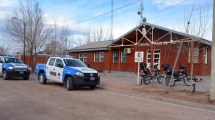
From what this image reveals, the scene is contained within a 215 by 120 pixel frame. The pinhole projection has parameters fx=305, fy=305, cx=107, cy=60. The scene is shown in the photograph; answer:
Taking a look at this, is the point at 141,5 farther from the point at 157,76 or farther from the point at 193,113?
the point at 193,113

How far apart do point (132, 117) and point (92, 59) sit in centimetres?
2833

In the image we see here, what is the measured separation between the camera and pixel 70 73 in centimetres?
1652

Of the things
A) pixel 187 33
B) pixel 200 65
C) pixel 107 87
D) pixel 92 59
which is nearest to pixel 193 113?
pixel 107 87

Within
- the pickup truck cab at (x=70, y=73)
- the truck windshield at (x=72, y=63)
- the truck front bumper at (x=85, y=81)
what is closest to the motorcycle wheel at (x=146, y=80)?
the pickup truck cab at (x=70, y=73)

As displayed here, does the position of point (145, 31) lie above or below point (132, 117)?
above

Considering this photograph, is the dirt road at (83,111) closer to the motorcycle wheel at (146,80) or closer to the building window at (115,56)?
the motorcycle wheel at (146,80)

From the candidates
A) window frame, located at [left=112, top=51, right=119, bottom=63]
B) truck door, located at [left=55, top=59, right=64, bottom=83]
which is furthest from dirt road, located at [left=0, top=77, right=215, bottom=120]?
window frame, located at [left=112, top=51, right=119, bottom=63]

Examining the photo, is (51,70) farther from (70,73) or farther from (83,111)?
(83,111)

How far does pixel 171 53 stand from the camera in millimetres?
27141

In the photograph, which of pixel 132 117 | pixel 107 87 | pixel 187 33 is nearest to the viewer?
pixel 132 117

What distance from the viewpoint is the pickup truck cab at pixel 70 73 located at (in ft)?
53.4

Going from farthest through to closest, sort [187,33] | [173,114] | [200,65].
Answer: [200,65]
[187,33]
[173,114]

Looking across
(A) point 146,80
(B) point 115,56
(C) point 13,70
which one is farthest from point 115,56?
(A) point 146,80

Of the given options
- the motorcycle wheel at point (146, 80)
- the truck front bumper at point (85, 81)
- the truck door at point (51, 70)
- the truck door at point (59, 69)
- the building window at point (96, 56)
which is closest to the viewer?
the truck front bumper at point (85, 81)
